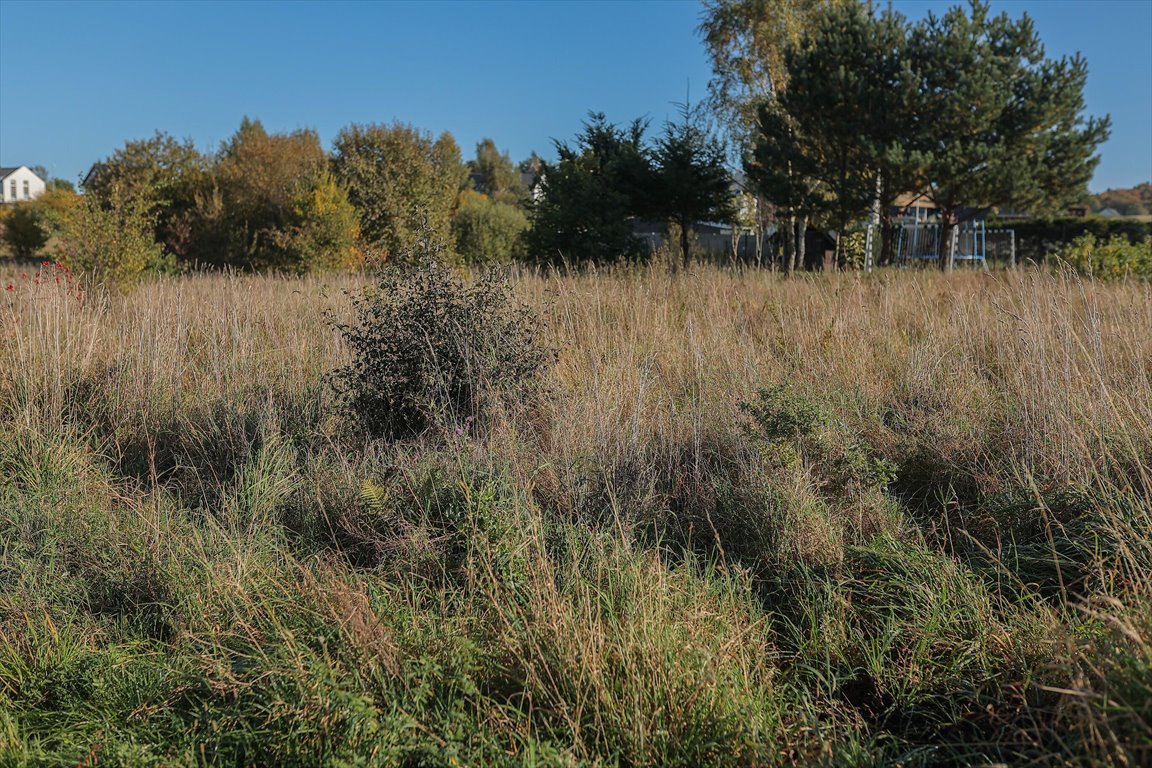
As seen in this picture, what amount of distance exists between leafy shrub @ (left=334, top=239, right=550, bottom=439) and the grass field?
213 millimetres

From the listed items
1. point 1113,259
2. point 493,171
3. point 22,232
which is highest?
point 493,171

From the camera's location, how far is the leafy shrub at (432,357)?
16.2 ft

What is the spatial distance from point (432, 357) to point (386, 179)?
757 inches

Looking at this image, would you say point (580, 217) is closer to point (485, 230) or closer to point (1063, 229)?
point (485, 230)

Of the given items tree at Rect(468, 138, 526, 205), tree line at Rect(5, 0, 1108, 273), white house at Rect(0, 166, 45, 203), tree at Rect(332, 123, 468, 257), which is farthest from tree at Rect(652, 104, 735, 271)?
white house at Rect(0, 166, 45, 203)

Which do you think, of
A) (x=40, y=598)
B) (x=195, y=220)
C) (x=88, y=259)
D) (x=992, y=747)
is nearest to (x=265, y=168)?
(x=195, y=220)

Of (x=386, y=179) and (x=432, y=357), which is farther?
(x=386, y=179)

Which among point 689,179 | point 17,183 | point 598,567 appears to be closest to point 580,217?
point 689,179

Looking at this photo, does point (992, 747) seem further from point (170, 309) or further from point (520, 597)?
point (170, 309)

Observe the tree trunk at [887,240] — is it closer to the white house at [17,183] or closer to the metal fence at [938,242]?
the metal fence at [938,242]

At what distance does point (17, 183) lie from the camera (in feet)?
339

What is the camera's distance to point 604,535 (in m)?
3.38

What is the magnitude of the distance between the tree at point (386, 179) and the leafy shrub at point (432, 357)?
17.3m

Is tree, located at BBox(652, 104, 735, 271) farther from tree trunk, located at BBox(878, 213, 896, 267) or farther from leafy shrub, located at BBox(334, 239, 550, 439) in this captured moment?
leafy shrub, located at BBox(334, 239, 550, 439)
